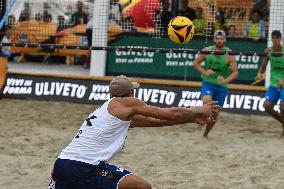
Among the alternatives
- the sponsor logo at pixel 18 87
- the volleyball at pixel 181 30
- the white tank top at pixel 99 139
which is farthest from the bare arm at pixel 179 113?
the sponsor logo at pixel 18 87

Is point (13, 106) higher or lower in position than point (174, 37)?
lower

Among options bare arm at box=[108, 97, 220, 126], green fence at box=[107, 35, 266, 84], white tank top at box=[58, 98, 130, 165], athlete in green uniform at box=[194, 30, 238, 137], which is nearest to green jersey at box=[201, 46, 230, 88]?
athlete in green uniform at box=[194, 30, 238, 137]

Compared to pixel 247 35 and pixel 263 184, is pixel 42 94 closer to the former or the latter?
pixel 247 35

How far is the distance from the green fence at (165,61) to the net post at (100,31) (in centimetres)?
26

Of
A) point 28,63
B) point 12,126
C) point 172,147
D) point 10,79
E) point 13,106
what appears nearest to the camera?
point 172,147

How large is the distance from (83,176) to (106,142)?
0.35 metres

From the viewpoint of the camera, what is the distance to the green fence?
16406mm

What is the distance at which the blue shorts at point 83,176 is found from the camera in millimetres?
5926

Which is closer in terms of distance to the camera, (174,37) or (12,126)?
(174,37)

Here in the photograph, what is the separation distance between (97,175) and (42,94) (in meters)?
9.25

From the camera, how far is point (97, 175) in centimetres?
595

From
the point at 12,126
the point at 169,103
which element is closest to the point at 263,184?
the point at 12,126

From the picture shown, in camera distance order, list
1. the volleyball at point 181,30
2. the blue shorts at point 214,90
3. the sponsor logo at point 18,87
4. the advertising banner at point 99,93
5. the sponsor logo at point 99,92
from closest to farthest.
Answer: the volleyball at point 181,30 → the blue shorts at point 214,90 → the advertising banner at point 99,93 → the sponsor logo at point 99,92 → the sponsor logo at point 18,87

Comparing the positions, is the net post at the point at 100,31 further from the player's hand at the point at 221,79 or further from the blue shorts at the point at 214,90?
the player's hand at the point at 221,79
